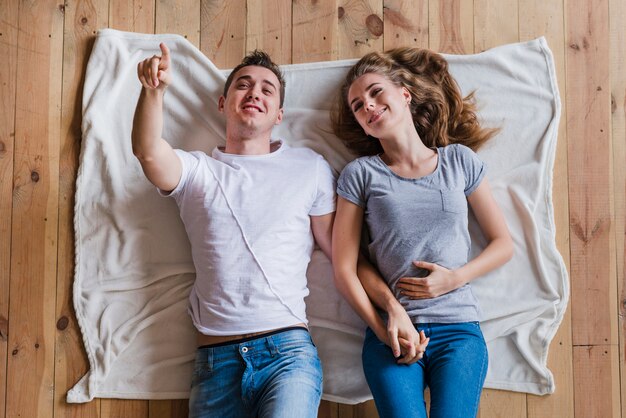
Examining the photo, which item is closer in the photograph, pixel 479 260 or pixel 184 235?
pixel 479 260

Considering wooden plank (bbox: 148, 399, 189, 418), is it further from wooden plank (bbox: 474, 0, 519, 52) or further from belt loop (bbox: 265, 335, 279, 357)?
wooden plank (bbox: 474, 0, 519, 52)

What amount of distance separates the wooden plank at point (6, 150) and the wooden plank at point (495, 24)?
4.62 ft

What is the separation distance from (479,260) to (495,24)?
719 mm

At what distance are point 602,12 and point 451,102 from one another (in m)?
0.54

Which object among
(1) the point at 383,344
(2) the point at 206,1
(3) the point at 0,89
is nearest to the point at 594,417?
(1) the point at 383,344

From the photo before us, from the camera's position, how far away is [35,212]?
65.1 inches

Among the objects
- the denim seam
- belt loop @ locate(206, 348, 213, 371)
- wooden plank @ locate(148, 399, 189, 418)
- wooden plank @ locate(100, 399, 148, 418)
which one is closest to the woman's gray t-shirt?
the denim seam

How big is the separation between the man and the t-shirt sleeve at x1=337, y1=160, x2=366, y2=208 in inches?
1.6

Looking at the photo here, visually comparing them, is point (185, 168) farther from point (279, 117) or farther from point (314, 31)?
point (314, 31)

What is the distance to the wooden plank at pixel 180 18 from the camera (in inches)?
67.2

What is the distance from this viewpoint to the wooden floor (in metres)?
1.53

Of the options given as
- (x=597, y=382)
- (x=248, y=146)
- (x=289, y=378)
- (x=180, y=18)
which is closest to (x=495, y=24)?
(x=248, y=146)

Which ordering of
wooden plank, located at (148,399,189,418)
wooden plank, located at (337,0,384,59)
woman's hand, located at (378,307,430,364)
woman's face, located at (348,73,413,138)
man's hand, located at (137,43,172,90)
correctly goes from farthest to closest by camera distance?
wooden plank, located at (337,0,384,59), wooden plank, located at (148,399,189,418), woman's face, located at (348,73,413,138), woman's hand, located at (378,307,430,364), man's hand, located at (137,43,172,90)

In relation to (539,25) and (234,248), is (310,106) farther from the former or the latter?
A: (539,25)
